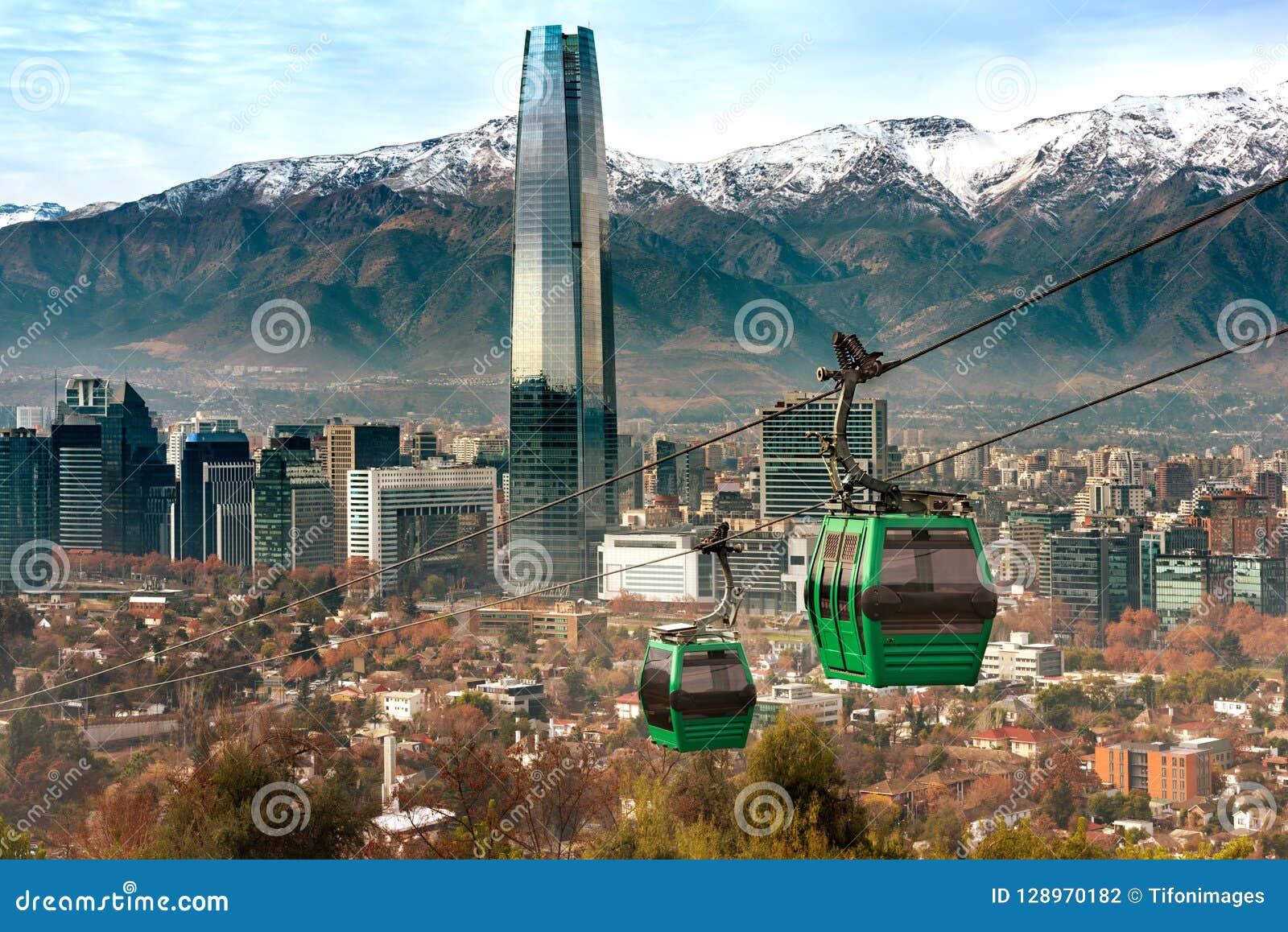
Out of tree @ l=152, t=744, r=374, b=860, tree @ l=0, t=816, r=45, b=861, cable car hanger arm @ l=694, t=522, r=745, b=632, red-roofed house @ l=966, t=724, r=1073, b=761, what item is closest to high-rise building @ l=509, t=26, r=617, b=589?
red-roofed house @ l=966, t=724, r=1073, b=761

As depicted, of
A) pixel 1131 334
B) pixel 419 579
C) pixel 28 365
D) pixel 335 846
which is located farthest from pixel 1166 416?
pixel 335 846

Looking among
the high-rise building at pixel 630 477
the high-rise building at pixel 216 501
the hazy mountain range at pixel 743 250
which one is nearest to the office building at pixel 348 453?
the high-rise building at pixel 216 501

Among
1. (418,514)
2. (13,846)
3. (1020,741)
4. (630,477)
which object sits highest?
(630,477)

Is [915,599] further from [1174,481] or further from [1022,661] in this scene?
[1174,481]

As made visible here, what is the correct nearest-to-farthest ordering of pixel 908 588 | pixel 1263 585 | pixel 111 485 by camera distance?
pixel 908 588, pixel 1263 585, pixel 111 485

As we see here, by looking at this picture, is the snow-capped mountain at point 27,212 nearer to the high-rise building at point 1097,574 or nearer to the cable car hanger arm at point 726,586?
the high-rise building at point 1097,574

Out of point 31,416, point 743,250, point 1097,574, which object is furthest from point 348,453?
point 743,250

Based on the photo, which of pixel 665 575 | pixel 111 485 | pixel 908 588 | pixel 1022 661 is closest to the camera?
pixel 908 588
